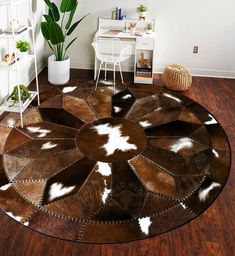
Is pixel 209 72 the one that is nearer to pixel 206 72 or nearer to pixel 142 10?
pixel 206 72

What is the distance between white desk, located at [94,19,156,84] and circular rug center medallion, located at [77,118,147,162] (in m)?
1.23

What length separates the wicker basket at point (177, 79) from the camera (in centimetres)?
421

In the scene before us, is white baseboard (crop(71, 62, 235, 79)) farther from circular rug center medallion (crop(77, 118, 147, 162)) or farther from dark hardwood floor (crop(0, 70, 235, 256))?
dark hardwood floor (crop(0, 70, 235, 256))

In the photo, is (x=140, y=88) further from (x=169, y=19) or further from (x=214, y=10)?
(x=214, y=10)

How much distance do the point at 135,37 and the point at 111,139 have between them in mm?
1753

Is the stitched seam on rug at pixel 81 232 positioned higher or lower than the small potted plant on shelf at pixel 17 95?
lower

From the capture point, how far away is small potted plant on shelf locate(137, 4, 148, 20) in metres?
4.38

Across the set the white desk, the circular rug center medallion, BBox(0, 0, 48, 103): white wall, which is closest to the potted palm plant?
BBox(0, 0, 48, 103): white wall

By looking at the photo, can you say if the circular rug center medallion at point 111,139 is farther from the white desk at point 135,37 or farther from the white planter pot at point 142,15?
the white planter pot at point 142,15

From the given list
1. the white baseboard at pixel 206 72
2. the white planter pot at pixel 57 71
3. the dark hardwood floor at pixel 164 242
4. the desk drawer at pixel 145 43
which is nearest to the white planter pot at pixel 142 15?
the desk drawer at pixel 145 43

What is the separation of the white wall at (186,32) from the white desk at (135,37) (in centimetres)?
13

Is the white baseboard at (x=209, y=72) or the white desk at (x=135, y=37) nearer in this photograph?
the white desk at (x=135, y=37)

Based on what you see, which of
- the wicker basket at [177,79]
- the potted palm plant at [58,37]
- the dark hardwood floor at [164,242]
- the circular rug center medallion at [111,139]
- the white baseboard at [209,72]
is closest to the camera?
the dark hardwood floor at [164,242]

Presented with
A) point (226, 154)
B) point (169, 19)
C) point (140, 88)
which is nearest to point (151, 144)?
point (226, 154)
